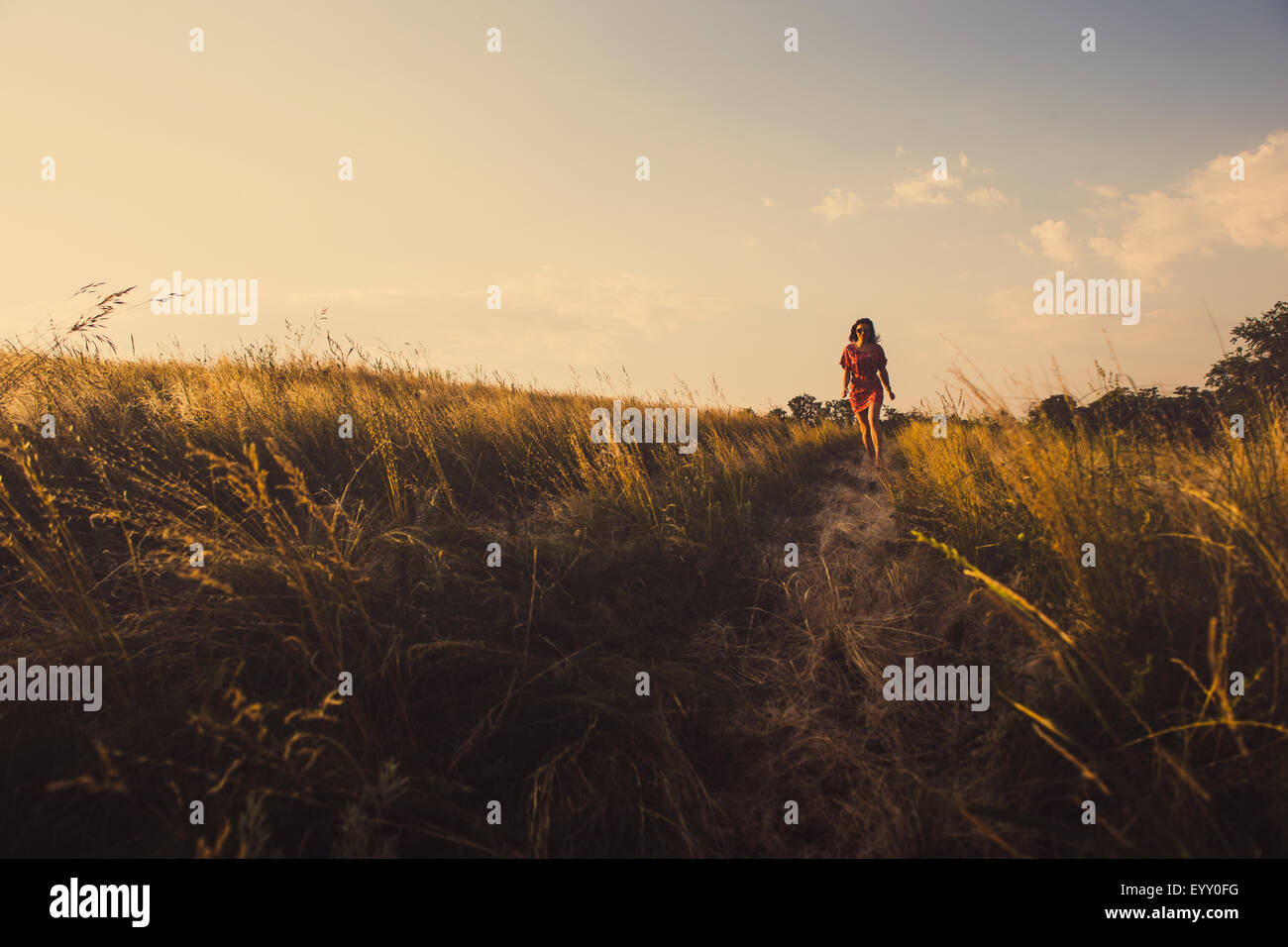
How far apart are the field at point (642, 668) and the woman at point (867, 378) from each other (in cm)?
383

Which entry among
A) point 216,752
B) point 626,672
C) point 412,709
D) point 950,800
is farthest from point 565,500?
point 950,800

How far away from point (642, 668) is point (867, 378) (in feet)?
20.1

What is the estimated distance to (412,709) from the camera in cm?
229

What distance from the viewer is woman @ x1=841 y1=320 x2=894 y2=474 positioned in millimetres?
7547

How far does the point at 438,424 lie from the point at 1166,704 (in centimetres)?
517

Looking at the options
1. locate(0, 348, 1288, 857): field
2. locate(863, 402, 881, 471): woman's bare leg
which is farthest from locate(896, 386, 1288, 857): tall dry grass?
locate(863, 402, 881, 471): woman's bare leg

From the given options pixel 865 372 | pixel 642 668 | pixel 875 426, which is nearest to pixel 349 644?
pixel 642 668

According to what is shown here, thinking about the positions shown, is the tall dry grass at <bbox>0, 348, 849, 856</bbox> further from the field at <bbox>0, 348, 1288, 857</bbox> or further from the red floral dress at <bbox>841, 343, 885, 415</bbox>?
the red floral dress at <bbox>841, 343, 885, 415</bbox>

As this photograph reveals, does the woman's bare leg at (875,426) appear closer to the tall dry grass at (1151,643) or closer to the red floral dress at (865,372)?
the red floral dress at (865,372)

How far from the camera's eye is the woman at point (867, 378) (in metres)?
7.55

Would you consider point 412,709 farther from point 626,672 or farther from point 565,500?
point 565,500

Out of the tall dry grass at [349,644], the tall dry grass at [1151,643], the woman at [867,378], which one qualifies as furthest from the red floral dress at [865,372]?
the tall dry grass at [1151,643]

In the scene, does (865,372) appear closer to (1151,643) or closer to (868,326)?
(868,326)

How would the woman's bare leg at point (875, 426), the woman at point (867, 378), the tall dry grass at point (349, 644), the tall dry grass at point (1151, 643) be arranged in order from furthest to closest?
the woman at point (867, 378), the woman's bare leg at point (875, 426), the tall dry grass at point (349, 644), the tall dry grass at point (1151, 643)
